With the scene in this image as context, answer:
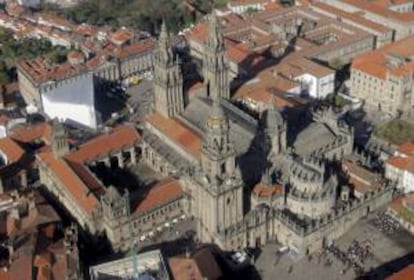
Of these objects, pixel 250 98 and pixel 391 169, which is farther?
pixel 250 98

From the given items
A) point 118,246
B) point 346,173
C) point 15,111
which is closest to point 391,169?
point 346,173

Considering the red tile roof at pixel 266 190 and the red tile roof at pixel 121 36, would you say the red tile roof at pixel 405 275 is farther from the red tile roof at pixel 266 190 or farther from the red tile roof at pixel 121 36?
the red tile roof at pixel 121 36

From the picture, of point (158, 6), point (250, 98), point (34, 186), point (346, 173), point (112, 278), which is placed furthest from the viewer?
point (158, 6)

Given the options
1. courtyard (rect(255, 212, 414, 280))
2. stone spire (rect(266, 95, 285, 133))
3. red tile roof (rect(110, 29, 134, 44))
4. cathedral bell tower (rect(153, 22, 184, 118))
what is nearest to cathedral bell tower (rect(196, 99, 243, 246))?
courtyard (rect(255, 212, 414, 280))

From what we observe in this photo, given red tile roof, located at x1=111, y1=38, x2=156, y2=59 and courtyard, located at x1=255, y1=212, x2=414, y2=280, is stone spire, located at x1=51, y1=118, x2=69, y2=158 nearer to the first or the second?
courtyard, located at x1=255, y1=212, x2=414, y2=280

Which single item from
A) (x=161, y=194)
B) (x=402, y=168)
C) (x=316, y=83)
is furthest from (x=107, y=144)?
(x=402, y=168)

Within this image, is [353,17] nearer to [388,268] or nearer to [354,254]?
[354,254]

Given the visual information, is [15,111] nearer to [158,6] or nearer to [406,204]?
[158,6]
